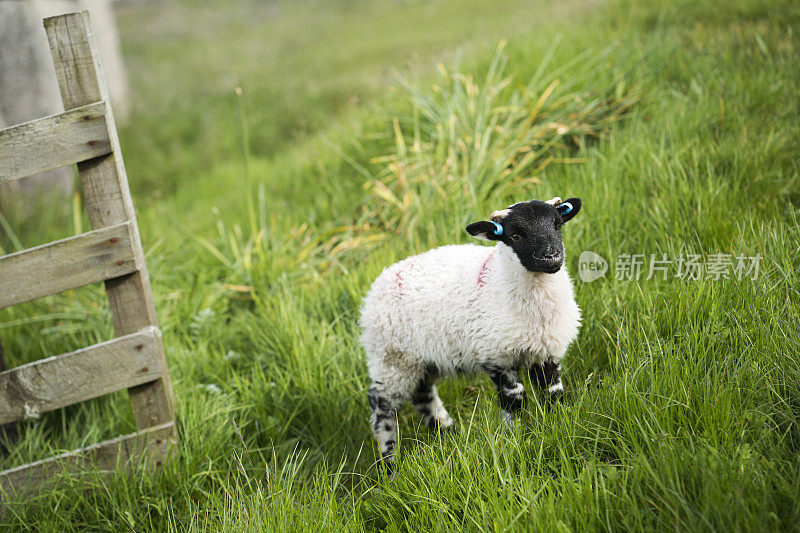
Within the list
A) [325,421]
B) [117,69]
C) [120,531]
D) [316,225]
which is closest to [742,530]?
[325,421]

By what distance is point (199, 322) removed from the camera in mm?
5035

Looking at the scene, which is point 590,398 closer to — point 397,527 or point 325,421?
point 397,527

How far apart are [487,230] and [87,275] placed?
8.10 ft

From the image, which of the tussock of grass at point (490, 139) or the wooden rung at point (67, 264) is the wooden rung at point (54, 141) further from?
the tussock of grass at point (490, 139)

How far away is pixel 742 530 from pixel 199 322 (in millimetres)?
4247

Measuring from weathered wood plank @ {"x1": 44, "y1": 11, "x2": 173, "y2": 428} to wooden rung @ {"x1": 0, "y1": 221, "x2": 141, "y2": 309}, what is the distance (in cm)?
9

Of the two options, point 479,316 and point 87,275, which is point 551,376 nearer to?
point 479,316

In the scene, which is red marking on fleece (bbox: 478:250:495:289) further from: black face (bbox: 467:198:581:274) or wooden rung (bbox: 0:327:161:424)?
wooden rung (bbox: 0:327:161:424)

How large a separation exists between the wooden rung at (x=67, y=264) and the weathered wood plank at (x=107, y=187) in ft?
0.28

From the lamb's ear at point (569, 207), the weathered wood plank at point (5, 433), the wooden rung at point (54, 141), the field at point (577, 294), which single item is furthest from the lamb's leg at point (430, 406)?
the weathered wood plank at point (5, 433)

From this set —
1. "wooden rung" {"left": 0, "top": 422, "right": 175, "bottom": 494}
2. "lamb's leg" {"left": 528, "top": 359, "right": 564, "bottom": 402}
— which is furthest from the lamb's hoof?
"wooden rung" {"left": 0, "top": 422, "right": 175, "bottom": 494}

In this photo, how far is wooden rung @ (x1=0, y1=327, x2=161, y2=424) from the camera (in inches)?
141

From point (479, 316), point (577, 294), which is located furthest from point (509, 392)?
point (577, 294)

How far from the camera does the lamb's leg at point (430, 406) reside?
11.6 feet
